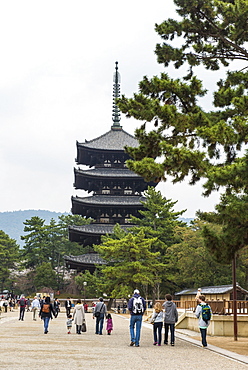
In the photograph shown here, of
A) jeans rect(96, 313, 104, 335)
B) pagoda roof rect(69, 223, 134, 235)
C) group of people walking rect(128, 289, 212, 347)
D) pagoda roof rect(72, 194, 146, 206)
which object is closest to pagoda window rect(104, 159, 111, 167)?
pagoda roof rect(72, 194, 146, 206)

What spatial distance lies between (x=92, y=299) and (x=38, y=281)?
2059 centimetres

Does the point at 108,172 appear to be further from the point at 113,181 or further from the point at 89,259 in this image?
the point at 89,259

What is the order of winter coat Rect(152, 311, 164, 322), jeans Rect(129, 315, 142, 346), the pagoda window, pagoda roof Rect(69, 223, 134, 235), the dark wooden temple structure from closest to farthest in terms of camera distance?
1. jeans Rect(129, 315, 142, 346)
2. winter coat Rect(152, 311, 164, 322)
3. pagoda roof Rect(69, 223, 134, 235)
4. the dark wooden temple structure
5. the pagoda window

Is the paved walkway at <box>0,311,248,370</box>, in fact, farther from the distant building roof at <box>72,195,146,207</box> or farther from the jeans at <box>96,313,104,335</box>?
the distant building roof at <box>72,195,146,207</box>

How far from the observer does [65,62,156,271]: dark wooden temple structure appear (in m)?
56.3

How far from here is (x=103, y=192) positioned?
5978 centimetres

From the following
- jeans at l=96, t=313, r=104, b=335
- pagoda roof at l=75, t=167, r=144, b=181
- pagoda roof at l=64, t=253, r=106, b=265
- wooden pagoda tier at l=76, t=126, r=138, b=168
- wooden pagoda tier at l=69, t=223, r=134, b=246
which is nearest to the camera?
jeans at l=96, t=313, r=104, b=335

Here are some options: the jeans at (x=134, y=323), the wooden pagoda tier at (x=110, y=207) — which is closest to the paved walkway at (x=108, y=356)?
the jeans at (x=134, y=323)

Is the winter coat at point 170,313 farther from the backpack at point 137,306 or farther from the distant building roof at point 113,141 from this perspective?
the distant building roof at point 113,141

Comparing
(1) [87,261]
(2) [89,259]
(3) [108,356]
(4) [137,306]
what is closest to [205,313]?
(4) [137,306]

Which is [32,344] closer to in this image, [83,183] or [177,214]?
[177,214]

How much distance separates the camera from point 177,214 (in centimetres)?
5212

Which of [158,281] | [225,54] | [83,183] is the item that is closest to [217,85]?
[225,54]

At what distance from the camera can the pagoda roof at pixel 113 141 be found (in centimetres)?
6083
